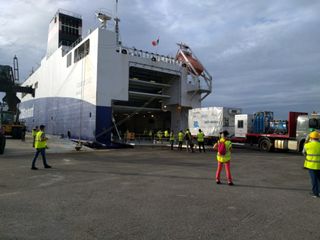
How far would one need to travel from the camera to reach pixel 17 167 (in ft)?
38.3

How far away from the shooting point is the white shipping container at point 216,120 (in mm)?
25094

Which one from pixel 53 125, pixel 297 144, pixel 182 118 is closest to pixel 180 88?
pixel 182 118

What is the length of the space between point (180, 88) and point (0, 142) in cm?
1883

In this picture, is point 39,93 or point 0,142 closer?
point 0,142

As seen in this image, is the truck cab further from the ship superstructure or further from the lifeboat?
the lifeboat

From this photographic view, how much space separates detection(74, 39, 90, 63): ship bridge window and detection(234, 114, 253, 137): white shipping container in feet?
48.4

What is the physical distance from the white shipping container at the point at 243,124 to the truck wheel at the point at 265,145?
162 cm

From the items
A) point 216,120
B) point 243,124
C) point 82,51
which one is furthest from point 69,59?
point 243,124

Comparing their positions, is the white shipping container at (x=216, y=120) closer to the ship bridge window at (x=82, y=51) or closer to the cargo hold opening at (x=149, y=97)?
the cargo hold opening at (x=149, y=97)

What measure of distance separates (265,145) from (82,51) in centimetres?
1908

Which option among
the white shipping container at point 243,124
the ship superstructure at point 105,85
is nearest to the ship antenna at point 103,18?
the ship superstructure at point 105,85

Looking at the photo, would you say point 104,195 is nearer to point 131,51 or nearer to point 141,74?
point 131,51

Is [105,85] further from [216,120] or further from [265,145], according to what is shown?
[265,145]

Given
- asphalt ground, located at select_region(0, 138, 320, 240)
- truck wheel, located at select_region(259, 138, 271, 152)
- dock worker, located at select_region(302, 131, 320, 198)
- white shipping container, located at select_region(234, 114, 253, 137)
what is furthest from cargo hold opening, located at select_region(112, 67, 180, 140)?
dock worker, located at select_region(302, 131, 320, 198)
